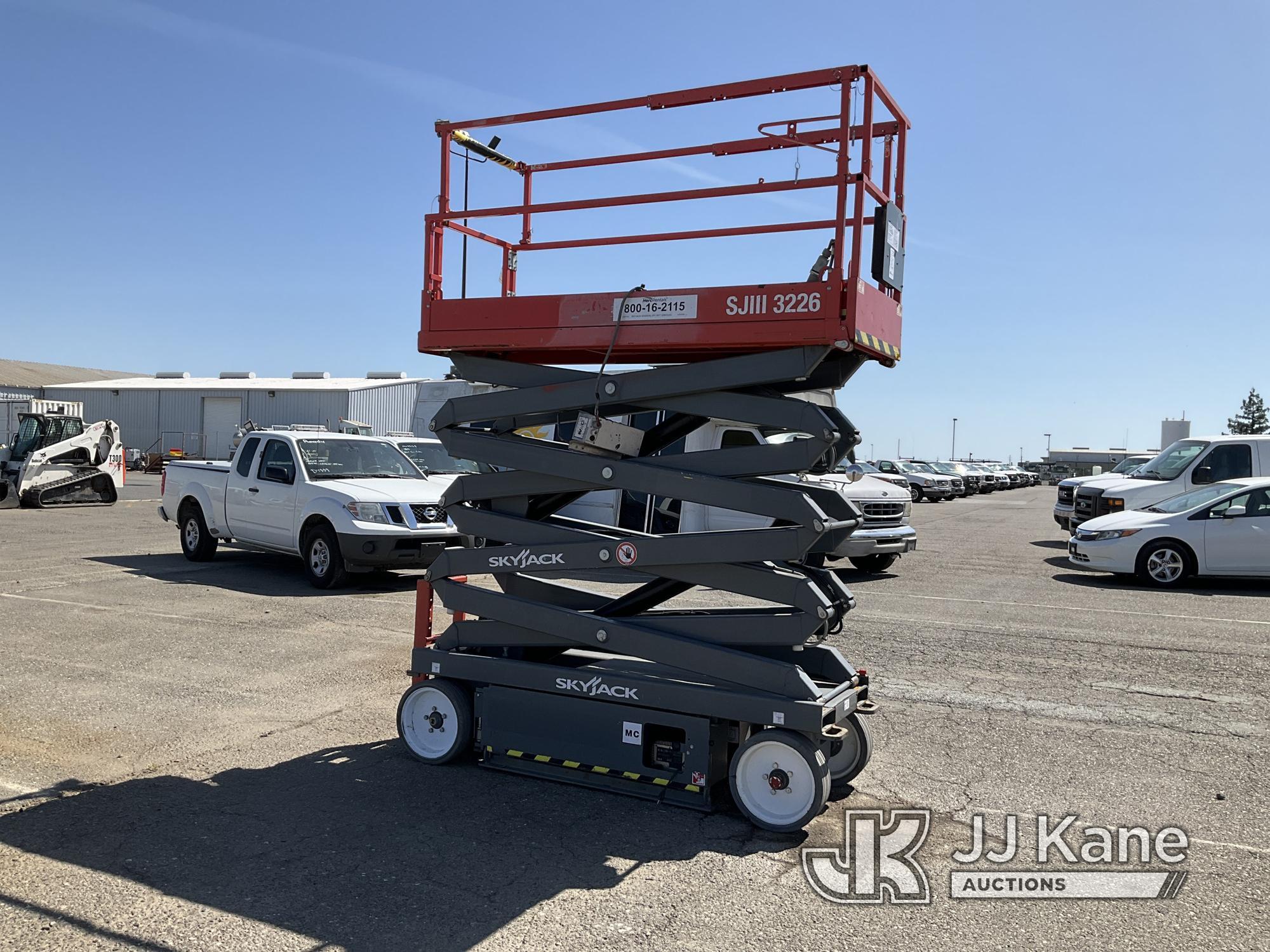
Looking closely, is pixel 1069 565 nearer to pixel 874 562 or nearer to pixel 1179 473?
pixel 1179 473

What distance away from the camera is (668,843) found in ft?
15.1

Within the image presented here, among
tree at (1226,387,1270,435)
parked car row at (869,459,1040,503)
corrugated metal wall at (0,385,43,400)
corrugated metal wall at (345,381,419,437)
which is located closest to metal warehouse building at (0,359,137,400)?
corrugated metal wall at (0,385,43,400)

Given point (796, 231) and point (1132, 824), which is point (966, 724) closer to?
point (1132, 824)

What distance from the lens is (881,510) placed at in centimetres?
1391

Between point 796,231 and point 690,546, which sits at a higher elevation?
point 796,231

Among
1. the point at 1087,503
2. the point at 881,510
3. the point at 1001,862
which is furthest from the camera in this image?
the point at 1087,503

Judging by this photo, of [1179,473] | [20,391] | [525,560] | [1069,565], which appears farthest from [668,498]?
[20,391]

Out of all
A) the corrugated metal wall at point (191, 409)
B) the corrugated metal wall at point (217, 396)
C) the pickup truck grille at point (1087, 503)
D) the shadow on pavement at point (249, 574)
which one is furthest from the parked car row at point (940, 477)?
the corrugated metal wall at point (191, 409)

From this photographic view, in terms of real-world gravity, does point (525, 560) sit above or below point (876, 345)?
below

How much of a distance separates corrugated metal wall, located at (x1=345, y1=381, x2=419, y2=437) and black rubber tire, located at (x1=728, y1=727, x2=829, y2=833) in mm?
46728

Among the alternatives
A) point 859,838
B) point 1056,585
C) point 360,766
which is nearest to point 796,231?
point 859,838

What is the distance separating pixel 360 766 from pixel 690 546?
2.24 m

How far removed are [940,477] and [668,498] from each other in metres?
37.1

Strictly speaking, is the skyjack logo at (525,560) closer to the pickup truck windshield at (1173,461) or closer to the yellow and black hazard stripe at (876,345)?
the yellow and black hazard stripe at (876,345)
